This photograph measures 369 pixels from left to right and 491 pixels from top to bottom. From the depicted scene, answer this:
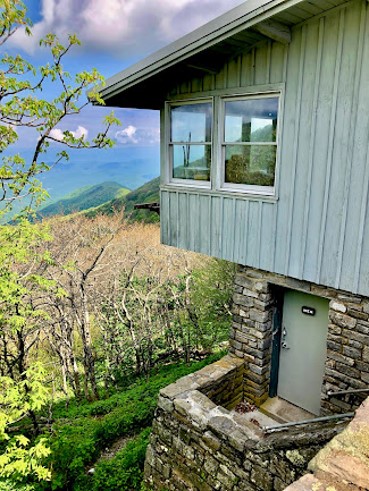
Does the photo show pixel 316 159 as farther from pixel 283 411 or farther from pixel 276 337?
pixel 283 411

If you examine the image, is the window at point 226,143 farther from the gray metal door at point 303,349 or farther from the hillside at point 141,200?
the hillside at point 141,200

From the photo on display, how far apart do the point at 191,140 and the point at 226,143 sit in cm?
72

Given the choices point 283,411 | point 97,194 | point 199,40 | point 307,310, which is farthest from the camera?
point 97,194

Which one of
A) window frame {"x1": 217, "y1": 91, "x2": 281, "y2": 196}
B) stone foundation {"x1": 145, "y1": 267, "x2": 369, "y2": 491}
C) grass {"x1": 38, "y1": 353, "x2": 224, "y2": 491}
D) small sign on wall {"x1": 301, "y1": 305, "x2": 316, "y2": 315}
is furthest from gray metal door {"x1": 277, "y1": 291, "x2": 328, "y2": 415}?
grass {"x1": 38, "y1": 353, "x2": 224, "y2": 491}

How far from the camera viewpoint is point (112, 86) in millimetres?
5402

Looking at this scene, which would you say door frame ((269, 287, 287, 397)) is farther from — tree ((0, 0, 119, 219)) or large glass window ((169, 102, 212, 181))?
tree ((0, 0, 119, 219))

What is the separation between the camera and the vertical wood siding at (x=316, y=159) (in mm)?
3820

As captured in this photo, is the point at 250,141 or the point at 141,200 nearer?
the point at 250,141

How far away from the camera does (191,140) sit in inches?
220

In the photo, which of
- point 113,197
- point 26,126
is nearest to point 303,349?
point 26,126

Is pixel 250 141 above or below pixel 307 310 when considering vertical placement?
above

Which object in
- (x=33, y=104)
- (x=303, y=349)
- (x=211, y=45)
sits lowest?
(x=303, y=349)

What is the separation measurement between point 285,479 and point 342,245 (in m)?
2.66

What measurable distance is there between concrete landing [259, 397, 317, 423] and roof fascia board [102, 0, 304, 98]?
537 cm
